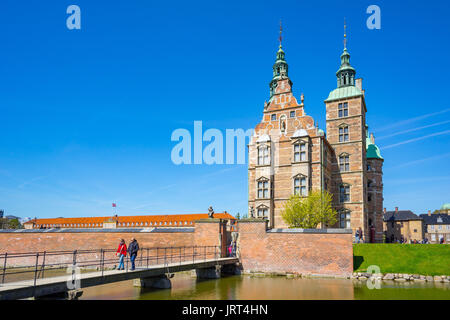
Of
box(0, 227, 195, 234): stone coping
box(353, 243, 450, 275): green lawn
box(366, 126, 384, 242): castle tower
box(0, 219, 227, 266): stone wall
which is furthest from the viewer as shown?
box(366, 126, 384, 242): castle tower

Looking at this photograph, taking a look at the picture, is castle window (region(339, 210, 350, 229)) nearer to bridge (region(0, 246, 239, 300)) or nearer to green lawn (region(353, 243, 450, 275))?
green lawn (region(353, 243, 450, 275))

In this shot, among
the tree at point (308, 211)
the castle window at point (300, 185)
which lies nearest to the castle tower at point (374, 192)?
the tree at point (308, 211)

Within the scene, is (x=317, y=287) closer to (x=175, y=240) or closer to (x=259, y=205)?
(x=175, y=240)

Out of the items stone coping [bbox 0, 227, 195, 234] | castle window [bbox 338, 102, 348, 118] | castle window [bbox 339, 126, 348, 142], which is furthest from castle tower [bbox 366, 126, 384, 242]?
stone coping [bbox 0, 227, 195, 234]

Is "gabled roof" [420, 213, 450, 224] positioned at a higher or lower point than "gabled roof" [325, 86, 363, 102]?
lower

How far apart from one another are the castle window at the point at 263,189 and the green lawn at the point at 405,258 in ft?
32.7

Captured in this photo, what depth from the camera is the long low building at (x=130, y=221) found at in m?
75.8

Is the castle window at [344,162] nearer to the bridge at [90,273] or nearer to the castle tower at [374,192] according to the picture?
the castle tower at [374,192]

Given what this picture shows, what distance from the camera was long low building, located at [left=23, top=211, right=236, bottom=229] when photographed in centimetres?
7581

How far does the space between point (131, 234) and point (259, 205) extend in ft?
41.5

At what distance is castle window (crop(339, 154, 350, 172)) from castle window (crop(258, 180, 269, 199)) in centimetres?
871

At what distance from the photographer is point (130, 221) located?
83.5 metres

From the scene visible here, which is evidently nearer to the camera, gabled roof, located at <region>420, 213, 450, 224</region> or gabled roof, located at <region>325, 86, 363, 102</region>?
gabled roof, located at <region>325, 86, 363, 102</region>

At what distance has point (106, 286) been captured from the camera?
18375 mm
